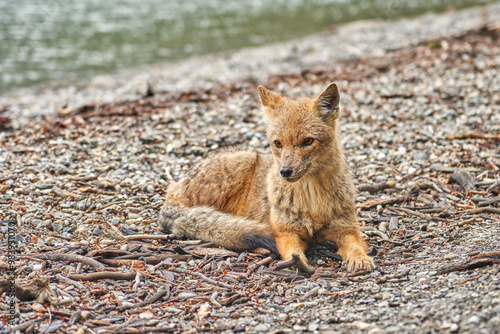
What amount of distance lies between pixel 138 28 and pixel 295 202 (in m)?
20.2

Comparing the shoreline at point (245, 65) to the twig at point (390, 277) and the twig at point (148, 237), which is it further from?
the twig at point (390, 277)

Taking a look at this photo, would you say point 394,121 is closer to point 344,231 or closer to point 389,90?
point 389,90

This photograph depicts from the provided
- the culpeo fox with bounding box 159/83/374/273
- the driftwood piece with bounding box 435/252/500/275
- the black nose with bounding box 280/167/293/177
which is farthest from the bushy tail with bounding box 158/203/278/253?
the driftwood piece with bounding box 435/252/500/275

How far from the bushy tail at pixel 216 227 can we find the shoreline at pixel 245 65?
643 centimetres

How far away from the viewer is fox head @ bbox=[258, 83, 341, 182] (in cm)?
497

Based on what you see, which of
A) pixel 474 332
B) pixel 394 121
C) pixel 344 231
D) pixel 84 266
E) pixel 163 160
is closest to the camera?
pixel 474 332

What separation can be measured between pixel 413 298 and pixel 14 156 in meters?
6.13

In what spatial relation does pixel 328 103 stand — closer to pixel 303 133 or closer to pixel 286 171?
pixel 303 133

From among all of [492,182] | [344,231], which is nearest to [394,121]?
[492,182]

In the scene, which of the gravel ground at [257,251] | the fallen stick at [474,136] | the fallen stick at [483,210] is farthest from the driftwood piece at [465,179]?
the fallen stick at [474,136]

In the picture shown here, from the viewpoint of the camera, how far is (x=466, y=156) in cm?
706

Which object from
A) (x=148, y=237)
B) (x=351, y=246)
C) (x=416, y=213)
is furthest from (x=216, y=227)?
(x=416, y=213)

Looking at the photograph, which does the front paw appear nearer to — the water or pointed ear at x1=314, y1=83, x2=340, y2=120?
pointed ear at x1=314, y1=83, x2=340, y2=120

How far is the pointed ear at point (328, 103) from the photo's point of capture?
5.28 metres
